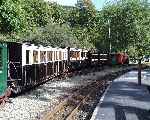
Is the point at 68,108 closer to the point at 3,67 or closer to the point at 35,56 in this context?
the point at 3,67

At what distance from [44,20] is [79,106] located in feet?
221

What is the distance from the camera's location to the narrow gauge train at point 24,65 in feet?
61.2

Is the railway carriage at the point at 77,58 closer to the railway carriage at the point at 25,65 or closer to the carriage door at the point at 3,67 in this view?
the railway carriage at the point at 25,65

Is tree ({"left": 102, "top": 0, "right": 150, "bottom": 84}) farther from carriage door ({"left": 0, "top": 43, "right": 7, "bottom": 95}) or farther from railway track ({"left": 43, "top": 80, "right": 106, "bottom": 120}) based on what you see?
carriage door ({"left": 0, "top": 43, "right": 7, "bottom": 95})

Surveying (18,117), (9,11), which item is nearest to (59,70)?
(9,11)

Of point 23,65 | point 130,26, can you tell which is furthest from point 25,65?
point 130,26

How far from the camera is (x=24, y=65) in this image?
22.0 meters

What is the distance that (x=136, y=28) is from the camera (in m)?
79.6

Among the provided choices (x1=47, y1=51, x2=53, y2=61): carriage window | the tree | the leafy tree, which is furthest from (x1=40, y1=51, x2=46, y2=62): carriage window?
the tree

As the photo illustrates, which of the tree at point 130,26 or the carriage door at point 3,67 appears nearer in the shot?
the carriage door at point 3,67

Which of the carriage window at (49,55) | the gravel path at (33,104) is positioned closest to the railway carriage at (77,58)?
the carriage window at (49,55)

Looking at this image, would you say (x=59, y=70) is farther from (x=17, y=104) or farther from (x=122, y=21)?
(x=122, y=21)

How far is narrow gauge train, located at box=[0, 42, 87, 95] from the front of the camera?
18.7 meters

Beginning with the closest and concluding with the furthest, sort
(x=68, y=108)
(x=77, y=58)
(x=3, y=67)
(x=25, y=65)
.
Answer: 1. (x=3, y=67)
2. (x=68, y=108)
3. (x=25, y=65)
4. (x=77, y=58)
